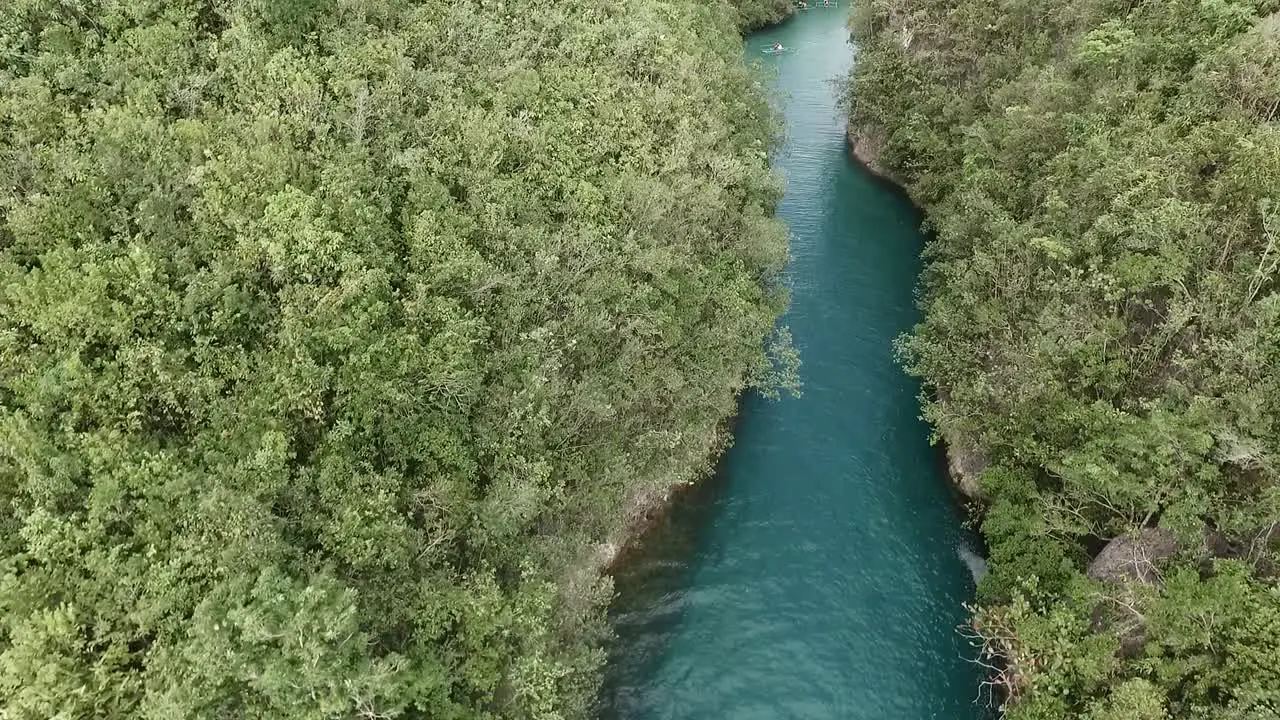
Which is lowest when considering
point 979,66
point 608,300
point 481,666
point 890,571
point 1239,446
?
point 890,571

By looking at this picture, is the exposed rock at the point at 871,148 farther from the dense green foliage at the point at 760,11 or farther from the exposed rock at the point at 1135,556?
the exposed rock at the point at 1135,556

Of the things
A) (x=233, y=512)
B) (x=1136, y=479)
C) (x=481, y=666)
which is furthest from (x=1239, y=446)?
(x=233, y=512)

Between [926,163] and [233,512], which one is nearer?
[233,512]

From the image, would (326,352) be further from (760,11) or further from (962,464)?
(760,11)

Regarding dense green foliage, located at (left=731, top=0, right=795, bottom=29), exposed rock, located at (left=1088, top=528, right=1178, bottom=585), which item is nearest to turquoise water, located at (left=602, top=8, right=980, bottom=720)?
exposed rock, located at (left=1088, top=528, right=1178, bottom=585)

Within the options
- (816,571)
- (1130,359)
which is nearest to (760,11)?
(1130,359)

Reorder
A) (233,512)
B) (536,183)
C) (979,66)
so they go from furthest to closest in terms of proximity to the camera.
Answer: (979,66), (536,183), (233,512)

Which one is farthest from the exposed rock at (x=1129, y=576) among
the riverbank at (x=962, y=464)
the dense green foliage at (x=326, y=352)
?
the dense green foliage at (x=326, y=352)

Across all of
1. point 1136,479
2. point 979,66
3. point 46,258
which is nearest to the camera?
point 46,258

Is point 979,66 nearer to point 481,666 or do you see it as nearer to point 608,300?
point 608,300
